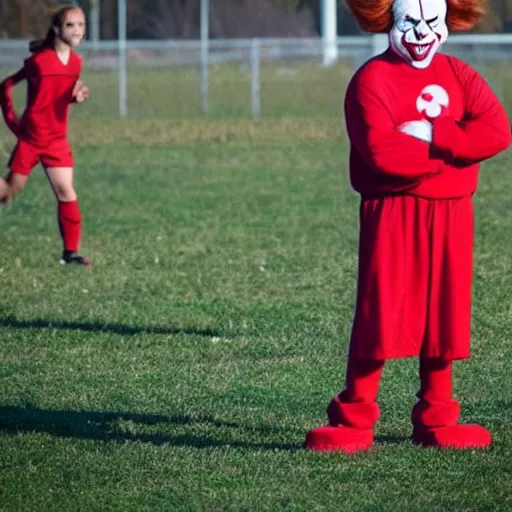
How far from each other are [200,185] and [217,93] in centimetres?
1697

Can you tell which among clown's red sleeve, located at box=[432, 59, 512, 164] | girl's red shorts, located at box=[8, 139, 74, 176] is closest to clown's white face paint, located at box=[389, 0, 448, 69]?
clown's red sleeve, located at box=[432, 59, 512, 164]

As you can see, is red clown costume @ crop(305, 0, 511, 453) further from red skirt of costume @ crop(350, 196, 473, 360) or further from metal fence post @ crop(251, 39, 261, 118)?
metal fence post @ crop(251, 39, 261, 118)

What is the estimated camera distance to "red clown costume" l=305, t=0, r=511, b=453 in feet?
17.0

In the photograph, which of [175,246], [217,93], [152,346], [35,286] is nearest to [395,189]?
[152,346]

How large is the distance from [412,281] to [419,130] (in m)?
0.55

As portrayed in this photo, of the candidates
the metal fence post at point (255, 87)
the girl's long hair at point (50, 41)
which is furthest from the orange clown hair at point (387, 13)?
the metal fence post at point (255, 87)

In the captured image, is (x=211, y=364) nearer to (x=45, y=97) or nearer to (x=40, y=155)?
(x=40, y=155)

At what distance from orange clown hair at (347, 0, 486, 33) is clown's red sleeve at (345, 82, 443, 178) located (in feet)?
1.19

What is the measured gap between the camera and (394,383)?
6957 mm

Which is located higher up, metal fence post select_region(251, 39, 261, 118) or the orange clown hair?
the orange clown hair

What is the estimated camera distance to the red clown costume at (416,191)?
518 centimetres

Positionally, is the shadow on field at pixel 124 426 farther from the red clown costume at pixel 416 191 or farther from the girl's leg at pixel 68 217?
the girl's leg at pixel 68 217

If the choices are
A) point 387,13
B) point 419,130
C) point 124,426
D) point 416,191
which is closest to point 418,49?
point 387,13

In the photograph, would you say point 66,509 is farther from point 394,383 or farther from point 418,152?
point 394,383
